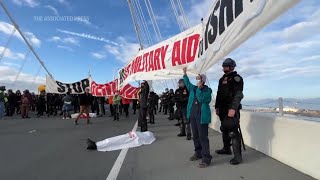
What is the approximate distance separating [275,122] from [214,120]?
7731mm

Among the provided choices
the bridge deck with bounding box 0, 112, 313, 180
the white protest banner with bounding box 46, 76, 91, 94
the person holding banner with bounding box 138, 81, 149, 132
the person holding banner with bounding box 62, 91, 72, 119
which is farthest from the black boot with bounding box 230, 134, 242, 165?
the white protest banner with bounding box 46, 76, 91, 94

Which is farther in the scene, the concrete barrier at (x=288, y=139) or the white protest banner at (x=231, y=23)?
the concrete barrier at (x=288, y=139)

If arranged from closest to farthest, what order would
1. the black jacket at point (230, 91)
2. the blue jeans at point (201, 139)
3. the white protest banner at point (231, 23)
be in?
the white protest banner at point (231, 23) → the black jacket at point (230, 91) → the blue jeans at point (201, 139)

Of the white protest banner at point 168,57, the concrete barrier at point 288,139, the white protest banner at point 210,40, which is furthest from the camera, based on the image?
the white protest banner at point 168,57

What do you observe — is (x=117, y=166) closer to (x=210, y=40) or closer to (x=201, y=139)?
(x=201, y=139)

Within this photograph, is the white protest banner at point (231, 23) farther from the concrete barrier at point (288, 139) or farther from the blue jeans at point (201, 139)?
the concrete barrier at point (288, 139)

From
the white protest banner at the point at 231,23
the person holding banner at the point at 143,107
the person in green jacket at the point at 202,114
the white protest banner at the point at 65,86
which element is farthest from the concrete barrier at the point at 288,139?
the white protest banner at the point at 65,86

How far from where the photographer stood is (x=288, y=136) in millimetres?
8250

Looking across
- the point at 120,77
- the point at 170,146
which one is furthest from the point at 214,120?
the point at 170,146

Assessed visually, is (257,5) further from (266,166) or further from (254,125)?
(254,125)

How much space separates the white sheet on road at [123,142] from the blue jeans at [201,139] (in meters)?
2.80

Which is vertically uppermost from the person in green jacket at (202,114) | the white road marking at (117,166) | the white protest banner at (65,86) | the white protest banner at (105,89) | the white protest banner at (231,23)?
the white protest banner at (65,86)

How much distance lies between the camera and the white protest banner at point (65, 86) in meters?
34.4

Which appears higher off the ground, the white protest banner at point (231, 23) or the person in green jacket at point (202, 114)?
the white protest banner at point (231, 23)
